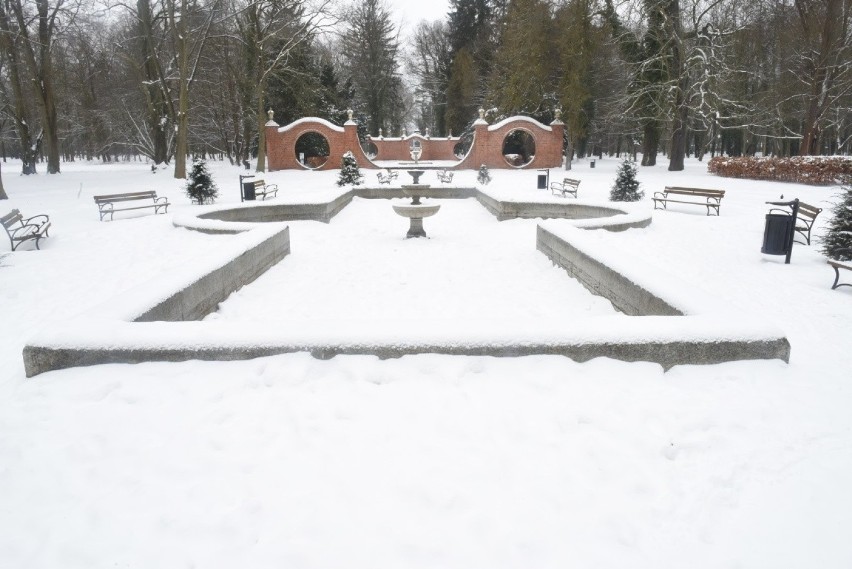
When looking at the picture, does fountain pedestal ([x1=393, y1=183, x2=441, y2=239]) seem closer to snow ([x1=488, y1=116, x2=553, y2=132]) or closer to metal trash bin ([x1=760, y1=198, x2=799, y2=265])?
metal trash bin ([x1=760, y1=198, x2=799, y2=265])

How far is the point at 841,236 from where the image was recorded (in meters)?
8.51

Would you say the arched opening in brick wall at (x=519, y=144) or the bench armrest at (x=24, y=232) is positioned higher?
the arched opening in brick wall at (x=519, y=144)

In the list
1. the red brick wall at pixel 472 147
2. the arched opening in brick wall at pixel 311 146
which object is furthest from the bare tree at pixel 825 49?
the arched opening in brick wall at pixel 311 146

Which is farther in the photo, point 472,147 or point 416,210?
point 472,147

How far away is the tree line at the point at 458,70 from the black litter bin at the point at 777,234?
18.7m

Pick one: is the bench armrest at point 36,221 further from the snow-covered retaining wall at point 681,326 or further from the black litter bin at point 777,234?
the black litter bin at point 777,234

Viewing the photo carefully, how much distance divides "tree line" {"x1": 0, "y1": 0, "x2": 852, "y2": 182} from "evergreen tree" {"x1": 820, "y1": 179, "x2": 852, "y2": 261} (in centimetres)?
1844

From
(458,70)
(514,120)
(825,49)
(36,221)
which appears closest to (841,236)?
(36,221)

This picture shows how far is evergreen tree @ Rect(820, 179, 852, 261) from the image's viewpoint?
27.7ft

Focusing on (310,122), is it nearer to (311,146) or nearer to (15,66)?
(311,146)

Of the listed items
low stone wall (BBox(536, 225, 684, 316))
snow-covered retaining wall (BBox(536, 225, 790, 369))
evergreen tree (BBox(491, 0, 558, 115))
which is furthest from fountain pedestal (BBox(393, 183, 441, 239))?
evergreen tree (BBox(491, 0, 558, 115))

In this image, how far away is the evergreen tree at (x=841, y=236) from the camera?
8438 millimetres

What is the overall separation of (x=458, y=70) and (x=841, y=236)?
43.2m

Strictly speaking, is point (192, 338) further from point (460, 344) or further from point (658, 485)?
point (658, 485)
